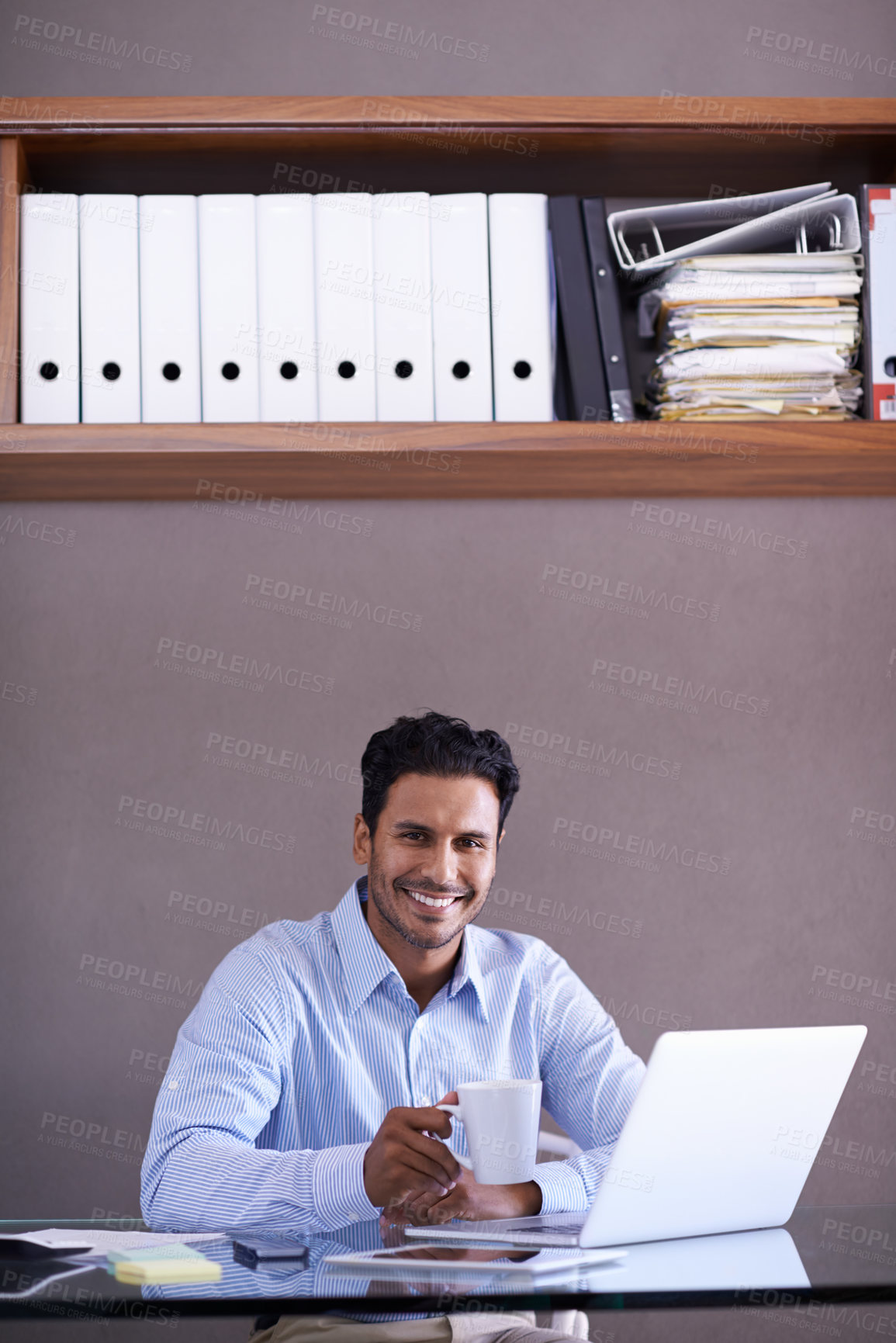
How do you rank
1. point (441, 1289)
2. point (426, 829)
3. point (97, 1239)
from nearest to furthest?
point (441, 1289)
point (97, 1239)
point (426, 829)

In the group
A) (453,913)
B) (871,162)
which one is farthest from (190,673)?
(871,162)

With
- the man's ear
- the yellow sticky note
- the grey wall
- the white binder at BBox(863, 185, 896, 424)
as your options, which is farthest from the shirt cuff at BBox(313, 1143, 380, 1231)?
the white binder at BBox(863, 185, 896, 424)

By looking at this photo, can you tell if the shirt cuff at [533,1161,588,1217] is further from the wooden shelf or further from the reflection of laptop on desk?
the wooden shelf

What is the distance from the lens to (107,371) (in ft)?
5.73

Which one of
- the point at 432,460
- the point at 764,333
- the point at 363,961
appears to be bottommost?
the point at 363,961

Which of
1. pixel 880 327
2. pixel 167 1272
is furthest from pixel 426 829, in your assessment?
pixel 880 327

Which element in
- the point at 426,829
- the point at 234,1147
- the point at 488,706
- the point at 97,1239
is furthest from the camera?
the point at 488,706

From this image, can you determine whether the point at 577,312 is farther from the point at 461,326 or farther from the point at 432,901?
the point at 432,901

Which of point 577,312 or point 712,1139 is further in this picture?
point 577,312

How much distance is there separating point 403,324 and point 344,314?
3.5 inches

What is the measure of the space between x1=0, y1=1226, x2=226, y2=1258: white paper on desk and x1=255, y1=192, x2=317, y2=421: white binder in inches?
44.7

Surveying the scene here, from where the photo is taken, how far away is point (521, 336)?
178 centimetres

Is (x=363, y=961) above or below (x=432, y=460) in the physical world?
below

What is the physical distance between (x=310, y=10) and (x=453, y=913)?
169cm
